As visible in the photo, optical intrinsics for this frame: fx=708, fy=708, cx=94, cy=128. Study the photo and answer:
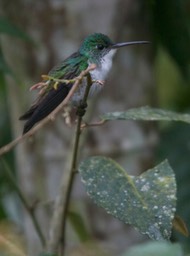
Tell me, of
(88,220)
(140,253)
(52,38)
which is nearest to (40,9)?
(52,38)

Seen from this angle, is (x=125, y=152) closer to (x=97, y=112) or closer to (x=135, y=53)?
(x=97, y=112)

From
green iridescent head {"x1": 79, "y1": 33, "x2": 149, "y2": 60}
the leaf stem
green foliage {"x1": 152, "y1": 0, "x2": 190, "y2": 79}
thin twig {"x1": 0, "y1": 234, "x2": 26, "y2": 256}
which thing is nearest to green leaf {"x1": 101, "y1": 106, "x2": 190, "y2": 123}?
the leaf stem

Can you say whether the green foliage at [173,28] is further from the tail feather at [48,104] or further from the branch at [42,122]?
the branch at [42,122]

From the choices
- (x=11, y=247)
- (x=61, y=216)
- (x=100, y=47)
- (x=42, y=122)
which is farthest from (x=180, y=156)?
(x=11, y=247)

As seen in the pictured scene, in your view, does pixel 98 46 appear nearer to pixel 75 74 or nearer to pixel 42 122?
pixel 75 74

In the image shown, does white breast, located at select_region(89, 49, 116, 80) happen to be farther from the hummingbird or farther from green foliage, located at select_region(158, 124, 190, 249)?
green foliage, located at select_region(158, 124, 190, 249)
